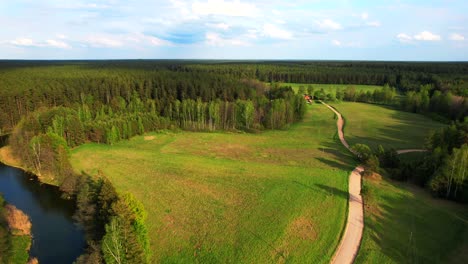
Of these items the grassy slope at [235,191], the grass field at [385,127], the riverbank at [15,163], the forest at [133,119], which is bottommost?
the riverbank at [15,163]

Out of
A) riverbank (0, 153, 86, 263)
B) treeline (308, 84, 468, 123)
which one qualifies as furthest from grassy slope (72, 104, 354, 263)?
treeline (308, 84, 468, 123)

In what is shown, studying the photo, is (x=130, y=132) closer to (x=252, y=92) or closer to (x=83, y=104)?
(x=83, y=104)

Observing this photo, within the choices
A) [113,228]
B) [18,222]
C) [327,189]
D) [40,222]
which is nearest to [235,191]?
[327,189]

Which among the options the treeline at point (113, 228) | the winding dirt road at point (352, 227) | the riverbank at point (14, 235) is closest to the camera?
the treeline at point (113, 228)

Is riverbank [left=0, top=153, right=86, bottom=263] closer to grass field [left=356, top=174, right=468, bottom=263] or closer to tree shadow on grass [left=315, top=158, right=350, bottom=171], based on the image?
grass field [left=356, top=174, right=468, bottom=263]

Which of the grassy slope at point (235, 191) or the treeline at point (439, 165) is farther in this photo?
the treeline at point (439, 165)

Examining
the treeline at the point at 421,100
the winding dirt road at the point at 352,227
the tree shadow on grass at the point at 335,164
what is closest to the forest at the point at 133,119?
the treeline at the point at 421,100

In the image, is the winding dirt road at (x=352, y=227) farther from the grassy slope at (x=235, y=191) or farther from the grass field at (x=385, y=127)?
the grass field at (x=385, y=127)
